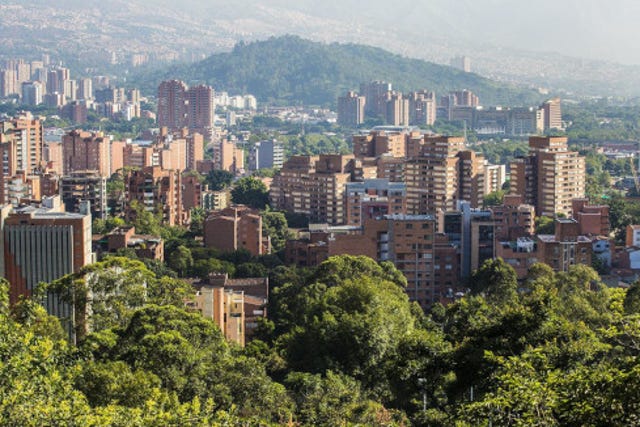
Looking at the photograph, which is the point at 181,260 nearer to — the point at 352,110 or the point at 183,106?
the point at 183,106

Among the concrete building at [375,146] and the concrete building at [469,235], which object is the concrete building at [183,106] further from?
the concrete building at [469,235]

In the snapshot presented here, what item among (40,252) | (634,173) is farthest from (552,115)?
(40,252)

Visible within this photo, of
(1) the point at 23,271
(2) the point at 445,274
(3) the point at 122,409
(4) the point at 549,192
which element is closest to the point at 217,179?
(4) the point at 549,192

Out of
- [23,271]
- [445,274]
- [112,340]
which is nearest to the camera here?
[112,340]

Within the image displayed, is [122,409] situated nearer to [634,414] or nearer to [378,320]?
[634,414]

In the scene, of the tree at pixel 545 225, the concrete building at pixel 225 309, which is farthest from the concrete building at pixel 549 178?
the concrete building at pixel 225 309

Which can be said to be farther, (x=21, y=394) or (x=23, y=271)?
(x=23, y=271)
